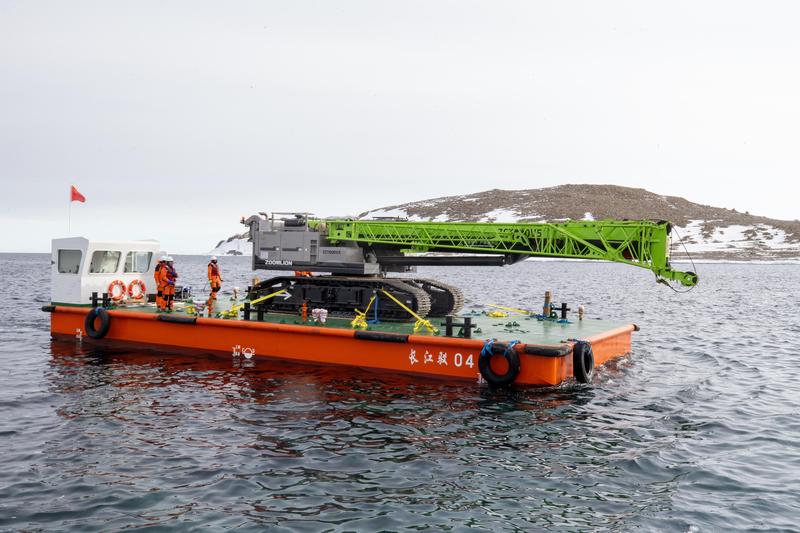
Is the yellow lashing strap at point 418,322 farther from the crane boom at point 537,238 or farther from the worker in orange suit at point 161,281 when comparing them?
the worker in orange suit at point 161,281

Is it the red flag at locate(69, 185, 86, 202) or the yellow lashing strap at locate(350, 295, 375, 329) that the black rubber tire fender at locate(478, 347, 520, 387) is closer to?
the yellow lashing strap at locate(350, 295, 375, 329)

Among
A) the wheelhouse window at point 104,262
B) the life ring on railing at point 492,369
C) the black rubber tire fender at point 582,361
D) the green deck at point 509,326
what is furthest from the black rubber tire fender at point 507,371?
the wheelhouse window at point 104,262

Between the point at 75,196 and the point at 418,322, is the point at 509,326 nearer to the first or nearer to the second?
the point at 418,322

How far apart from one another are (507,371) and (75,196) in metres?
16.1

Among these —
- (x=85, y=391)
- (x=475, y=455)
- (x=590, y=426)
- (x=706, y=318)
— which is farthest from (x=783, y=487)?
(x=706, y=318)

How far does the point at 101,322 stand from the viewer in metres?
20.6

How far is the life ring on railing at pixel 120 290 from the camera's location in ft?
73.3

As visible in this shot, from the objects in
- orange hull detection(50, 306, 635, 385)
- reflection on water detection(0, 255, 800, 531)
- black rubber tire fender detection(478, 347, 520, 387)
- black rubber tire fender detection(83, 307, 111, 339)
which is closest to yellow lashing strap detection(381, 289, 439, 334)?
orange hull detection(50, 306, 635, 385)

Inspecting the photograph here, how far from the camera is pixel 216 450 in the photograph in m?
11.1

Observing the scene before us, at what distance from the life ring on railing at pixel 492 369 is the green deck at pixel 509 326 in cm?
86

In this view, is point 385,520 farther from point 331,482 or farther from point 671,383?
point 671,383

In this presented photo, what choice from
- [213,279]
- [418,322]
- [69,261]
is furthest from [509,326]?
[69,261]

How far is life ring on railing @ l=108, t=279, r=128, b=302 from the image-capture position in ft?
73.3

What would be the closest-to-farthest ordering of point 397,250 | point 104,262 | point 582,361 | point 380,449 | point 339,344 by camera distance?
point 380,449 < point 582,361 < point 339,344 < point 397,250 < point 104,262
